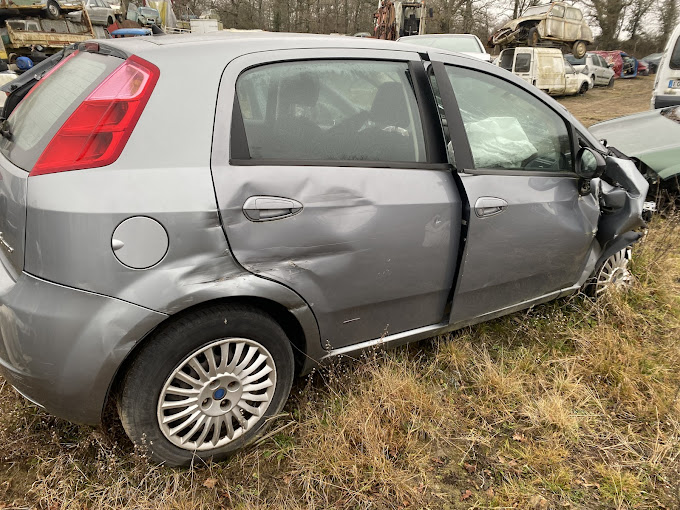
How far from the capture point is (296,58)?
6.18 ft

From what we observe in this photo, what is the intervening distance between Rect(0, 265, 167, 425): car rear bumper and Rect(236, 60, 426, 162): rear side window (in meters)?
0.74

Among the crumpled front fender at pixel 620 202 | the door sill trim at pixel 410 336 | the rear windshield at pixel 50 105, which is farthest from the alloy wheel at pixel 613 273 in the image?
the rear windshield at pixel 50 105

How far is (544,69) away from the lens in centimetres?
1673

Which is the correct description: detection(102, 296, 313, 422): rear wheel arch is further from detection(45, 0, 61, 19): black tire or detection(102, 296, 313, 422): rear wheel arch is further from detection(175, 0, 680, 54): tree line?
detection(175, 0, 680, 54): tree line

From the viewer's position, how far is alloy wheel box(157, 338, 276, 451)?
1.75 metres

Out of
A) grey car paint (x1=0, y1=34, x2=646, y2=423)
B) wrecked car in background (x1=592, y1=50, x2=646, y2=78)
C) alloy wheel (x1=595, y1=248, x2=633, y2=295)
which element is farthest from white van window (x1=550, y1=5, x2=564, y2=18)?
grey car paint (x1=0, y1=34, x2=646, y2=423)

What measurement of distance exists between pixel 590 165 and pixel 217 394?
2.27m

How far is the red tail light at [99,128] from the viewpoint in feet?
5.05

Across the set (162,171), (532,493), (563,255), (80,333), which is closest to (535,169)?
(563,255)

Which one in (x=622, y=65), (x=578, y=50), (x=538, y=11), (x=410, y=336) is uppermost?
(x=538, y=11)

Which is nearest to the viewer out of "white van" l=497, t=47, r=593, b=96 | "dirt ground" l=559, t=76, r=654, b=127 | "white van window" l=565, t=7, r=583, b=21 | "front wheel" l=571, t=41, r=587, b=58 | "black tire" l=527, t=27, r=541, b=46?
"dirt ground" l=559, t=76, r=654, b=127

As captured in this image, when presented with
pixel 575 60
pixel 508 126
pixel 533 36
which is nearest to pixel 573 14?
pixel 575 60

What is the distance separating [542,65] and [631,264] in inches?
609

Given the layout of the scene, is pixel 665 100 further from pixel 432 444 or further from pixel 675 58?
pixel 432 444
